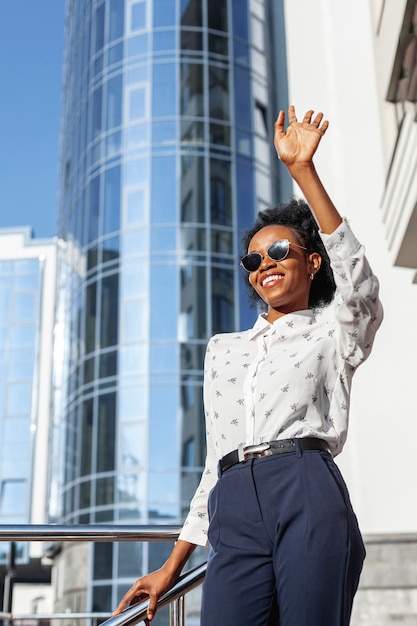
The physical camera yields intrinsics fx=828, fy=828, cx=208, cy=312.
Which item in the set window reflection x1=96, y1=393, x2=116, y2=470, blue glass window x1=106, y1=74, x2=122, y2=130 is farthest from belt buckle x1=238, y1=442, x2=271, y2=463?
blue glass window x1=106, y1=74, x2=122, y2=130

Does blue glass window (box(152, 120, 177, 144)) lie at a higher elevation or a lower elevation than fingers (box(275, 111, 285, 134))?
higher

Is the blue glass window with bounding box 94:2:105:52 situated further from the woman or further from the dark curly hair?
the woman

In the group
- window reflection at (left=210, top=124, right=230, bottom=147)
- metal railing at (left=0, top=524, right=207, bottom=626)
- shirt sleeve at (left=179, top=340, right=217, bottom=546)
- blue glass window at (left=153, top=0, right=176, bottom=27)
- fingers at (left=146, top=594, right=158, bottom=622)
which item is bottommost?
fingers at (left=146, top=594, right=158, bottom=622)

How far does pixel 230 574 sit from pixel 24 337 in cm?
3418

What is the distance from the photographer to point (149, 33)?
779 inches

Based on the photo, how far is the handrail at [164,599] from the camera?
A: 2.26m

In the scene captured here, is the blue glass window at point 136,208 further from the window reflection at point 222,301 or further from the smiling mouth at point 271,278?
the smiling mouth at point 271,278

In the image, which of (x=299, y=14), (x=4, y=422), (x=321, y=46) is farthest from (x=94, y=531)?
(x=4, y=422)

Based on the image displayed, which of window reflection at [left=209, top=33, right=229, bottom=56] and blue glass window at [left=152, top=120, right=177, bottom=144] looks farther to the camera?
window reflection at [left=209, top=33, right=229, bottom=56]

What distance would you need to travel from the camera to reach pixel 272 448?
190 centimetres

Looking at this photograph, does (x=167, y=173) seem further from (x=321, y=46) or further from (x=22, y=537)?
(x=22, y=537)

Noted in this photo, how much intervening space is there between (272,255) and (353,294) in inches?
11.4

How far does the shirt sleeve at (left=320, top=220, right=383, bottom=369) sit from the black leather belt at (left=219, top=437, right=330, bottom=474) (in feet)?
0.77

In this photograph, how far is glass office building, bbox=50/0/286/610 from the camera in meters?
17.0
